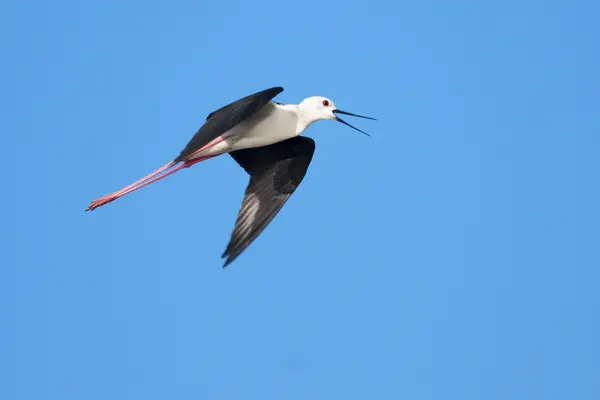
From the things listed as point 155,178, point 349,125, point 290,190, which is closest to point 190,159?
point 155,178

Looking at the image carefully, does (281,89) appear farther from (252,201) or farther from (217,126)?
(252,201)

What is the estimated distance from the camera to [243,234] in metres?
13.8

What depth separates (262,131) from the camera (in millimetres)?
14258

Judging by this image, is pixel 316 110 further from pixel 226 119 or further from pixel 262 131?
pixel 226 119

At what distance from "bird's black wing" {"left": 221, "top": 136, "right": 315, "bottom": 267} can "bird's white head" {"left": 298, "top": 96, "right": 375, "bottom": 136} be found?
13.9 inches

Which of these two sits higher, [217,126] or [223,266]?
[217,126]

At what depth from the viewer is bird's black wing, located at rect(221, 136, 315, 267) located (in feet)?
46.1

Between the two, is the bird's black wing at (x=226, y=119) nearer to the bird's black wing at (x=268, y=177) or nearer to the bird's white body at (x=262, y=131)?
the bird's white body at (x=262, y=131)

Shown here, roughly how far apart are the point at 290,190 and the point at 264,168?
60 cm

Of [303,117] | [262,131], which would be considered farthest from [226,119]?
[303,117]

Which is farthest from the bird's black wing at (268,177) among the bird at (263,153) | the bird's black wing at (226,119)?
the bird's black wing at (226,119)

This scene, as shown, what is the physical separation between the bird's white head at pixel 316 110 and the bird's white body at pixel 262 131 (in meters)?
0.12

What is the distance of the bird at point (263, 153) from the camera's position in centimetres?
1370

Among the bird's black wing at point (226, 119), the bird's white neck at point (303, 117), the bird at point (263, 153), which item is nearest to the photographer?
the bird's black wing at point (226, 119)
